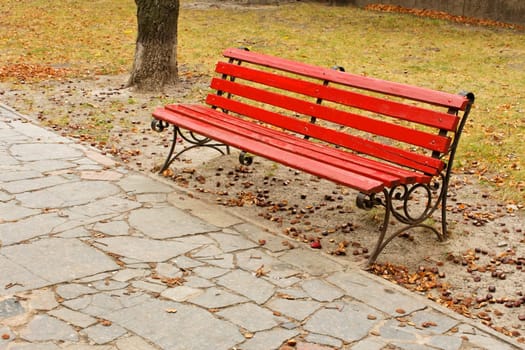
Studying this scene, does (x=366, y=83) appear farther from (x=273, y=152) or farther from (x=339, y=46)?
(x=339, y=46)

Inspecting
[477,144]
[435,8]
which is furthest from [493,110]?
[435,8]

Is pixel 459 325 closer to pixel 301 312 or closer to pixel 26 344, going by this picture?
pixel 301 312

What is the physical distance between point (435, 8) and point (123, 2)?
6.98m

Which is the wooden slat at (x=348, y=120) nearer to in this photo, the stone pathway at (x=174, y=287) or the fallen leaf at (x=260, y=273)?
the stone pathway at (x=174, y=287)

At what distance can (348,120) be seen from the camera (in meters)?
5.77

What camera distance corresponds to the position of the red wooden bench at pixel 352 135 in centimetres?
504

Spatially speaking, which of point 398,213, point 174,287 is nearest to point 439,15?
point 398,213

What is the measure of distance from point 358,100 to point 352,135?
1.04 feet

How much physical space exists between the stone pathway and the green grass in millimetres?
2516

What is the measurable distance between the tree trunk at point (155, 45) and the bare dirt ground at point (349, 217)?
881 millimetres

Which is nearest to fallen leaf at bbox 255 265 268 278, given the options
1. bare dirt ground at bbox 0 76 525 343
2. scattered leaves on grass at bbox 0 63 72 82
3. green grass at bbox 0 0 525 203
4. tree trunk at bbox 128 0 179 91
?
bare dirt ground at bbox 0 76 525 343

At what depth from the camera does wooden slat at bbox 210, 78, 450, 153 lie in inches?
204

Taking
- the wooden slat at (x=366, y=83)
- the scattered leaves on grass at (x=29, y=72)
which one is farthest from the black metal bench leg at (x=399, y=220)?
the scattered leaves on grass at (x=29, y=72)

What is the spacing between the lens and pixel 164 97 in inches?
364
